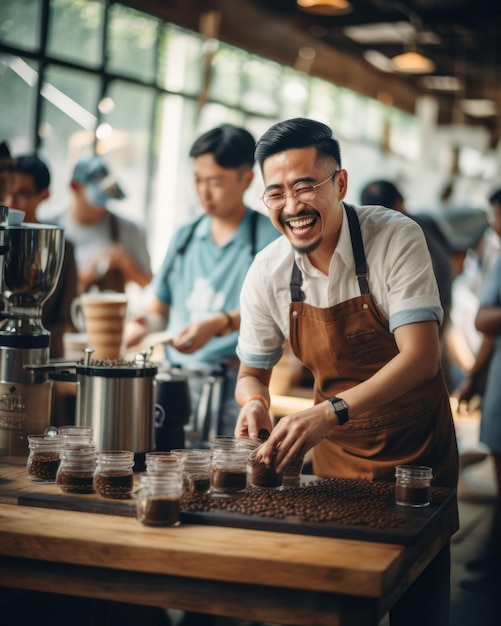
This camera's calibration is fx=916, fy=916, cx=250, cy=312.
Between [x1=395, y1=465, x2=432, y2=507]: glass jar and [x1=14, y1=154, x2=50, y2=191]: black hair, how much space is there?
8.36ft

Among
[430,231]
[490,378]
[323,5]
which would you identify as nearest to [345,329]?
[490,378]

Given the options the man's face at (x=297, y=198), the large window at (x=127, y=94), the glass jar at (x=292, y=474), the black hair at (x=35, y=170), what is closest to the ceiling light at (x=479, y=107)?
the large window at (x=127, y=94)

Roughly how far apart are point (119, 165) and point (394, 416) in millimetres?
6333

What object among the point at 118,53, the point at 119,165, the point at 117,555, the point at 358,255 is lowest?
the point at 117,555

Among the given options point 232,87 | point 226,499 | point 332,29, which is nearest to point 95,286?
point 226,499

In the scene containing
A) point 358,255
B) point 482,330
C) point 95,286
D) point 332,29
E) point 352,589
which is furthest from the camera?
point 332,29

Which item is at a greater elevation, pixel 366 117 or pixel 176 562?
pixel 366 117

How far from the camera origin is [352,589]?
1667mm

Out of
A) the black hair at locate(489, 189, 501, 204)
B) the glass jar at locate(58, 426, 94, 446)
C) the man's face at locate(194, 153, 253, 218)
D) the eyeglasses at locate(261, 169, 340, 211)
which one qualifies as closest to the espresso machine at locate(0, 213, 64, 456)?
the glass jar at locate(58, 426, 94, 446)

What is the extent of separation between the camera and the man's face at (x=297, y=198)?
233 centimetres

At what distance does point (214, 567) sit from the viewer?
1.75m

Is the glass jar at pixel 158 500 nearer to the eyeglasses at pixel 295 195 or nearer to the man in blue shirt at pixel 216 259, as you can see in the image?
the eyeglasses at pixel 295 195

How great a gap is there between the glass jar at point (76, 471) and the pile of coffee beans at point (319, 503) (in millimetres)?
236

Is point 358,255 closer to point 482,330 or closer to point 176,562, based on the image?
point 176,562
